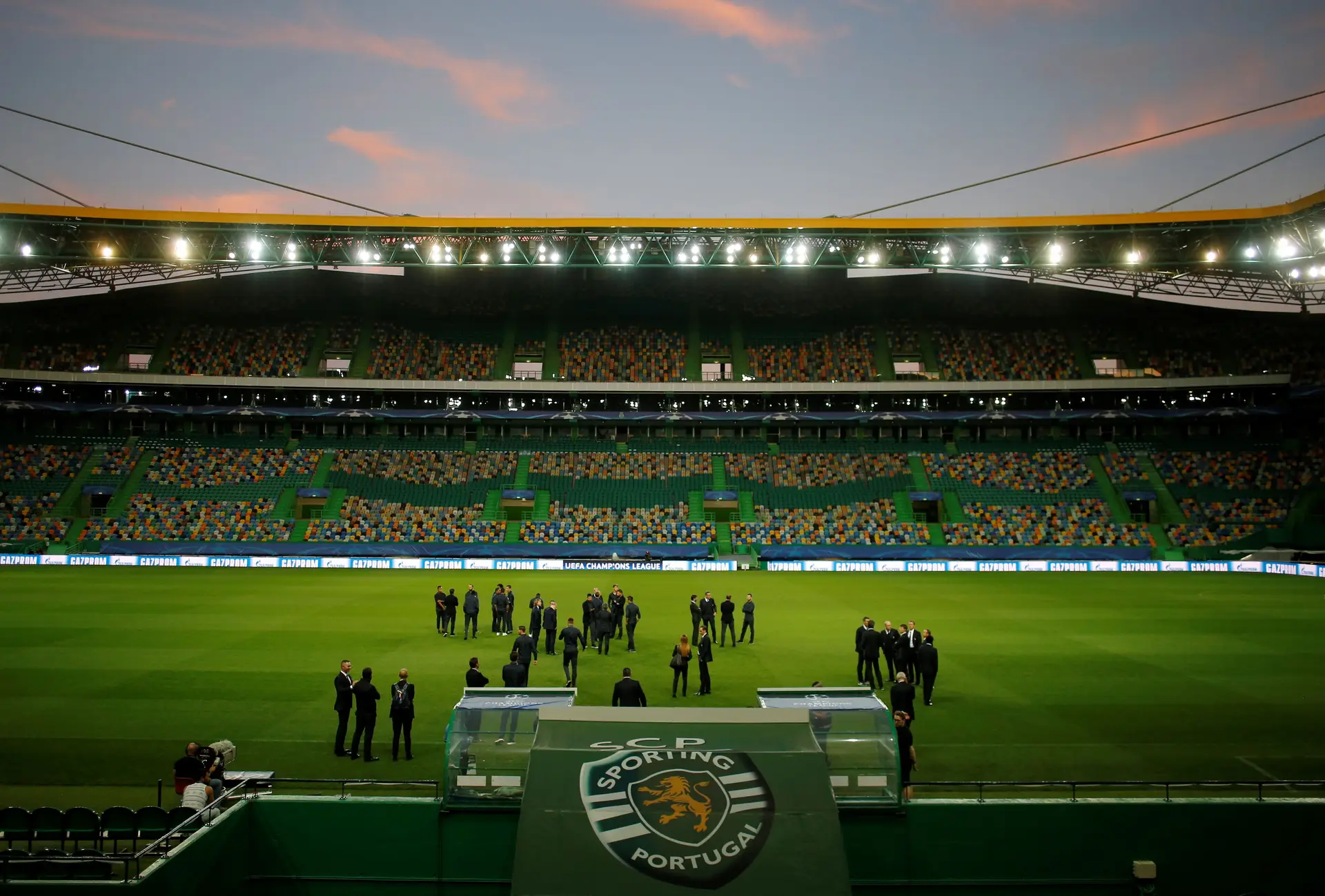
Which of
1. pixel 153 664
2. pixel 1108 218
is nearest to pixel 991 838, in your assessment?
pixel 153 664

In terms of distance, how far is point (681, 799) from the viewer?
6.32 meters

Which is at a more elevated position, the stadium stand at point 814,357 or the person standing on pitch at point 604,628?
the stadium stand at point 814,357

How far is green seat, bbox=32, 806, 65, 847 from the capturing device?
7.74m

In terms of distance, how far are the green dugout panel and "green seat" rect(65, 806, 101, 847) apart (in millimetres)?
4612

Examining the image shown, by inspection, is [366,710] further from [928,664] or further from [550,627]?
[928,664]

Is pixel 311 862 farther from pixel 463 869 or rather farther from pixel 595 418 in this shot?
pixel 595 418

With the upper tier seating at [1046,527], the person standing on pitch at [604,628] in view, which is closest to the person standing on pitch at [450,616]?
the person standing on pitch at [604,628]

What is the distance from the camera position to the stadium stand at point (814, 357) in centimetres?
5412

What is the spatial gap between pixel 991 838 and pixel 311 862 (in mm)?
6850

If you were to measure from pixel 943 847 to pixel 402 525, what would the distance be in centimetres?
4100

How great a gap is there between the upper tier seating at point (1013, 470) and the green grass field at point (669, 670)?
16610 millimetres

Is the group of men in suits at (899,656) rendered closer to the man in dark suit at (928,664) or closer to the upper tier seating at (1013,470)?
the man in dark suit at (928,664)

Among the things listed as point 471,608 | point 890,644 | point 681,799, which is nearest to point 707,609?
point 890,644

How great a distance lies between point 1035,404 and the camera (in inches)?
2100
